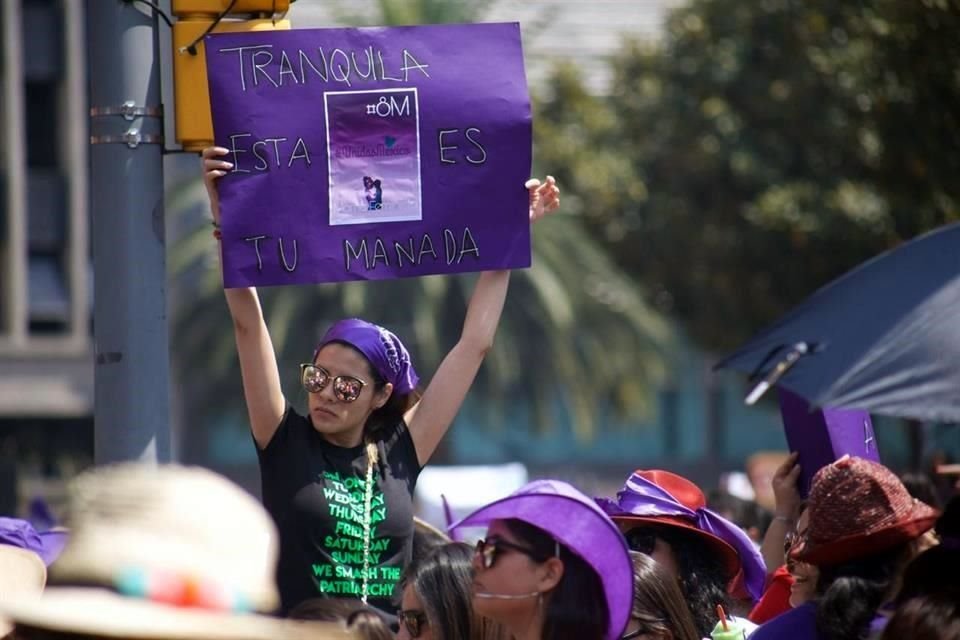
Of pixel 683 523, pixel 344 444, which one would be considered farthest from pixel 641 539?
pixel 344 444

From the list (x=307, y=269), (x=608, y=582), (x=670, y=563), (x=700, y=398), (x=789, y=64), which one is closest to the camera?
(x=608, y=582)

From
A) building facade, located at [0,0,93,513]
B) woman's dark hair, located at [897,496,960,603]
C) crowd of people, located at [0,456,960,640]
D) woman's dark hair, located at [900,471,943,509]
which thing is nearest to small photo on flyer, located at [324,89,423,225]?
crowd of people, located at [0,456,960,640]

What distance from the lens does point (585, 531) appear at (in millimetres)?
3486

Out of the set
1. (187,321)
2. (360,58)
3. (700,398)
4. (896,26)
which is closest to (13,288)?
(187,321)

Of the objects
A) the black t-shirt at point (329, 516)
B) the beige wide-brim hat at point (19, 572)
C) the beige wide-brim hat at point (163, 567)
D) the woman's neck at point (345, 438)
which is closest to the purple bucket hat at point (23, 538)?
the beige wide-brim hat at point (19, 572)

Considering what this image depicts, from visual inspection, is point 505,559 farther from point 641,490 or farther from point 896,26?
point 896,26

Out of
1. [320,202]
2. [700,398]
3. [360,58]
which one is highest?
[360,58]

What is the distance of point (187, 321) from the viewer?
28844 millimetres

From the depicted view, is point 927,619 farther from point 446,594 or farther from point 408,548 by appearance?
point 408,548

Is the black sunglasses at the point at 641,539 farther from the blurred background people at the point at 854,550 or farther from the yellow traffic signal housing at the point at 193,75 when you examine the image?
the yellow traffic signal housing at the point at 193,75

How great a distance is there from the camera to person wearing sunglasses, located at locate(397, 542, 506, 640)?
422 cm

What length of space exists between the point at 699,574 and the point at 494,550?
1.65m

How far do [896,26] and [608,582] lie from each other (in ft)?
27.7

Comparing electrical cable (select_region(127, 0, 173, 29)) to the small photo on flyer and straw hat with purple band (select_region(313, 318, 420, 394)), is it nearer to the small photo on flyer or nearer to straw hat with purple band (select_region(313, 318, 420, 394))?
the small photo on flyer
